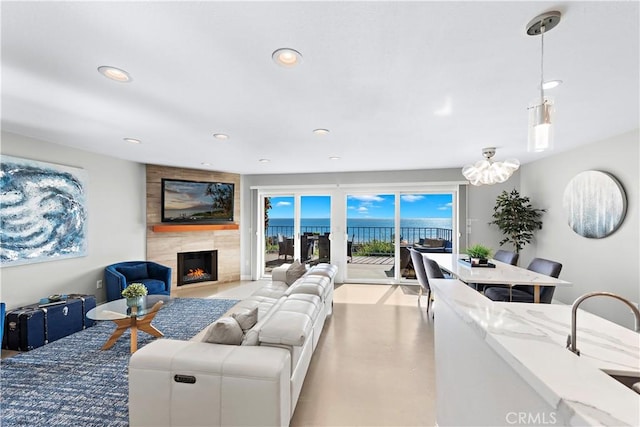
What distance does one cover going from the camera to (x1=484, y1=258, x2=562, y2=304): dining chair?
9.26 ft

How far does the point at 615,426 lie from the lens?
49 centimetres

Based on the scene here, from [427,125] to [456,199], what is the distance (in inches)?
125

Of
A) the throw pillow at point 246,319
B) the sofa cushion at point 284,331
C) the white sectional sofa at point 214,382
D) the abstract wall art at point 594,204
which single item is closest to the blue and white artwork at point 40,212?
the white sectional sofa at point 214,382

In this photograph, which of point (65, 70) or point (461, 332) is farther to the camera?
point (65, 70)

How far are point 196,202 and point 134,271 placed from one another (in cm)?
167

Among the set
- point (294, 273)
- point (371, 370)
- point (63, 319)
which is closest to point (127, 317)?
point (63, 319)

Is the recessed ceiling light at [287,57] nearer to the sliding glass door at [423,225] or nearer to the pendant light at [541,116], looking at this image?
the pendant light at [541,116]

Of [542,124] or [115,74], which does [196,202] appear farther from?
[542,124]

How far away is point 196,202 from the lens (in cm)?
546

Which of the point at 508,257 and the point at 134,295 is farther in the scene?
the point at 508,257

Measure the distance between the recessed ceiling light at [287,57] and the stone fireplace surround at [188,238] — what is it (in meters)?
4.36

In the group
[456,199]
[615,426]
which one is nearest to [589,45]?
[615,426]

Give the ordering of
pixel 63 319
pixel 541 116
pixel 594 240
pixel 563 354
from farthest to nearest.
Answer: pixel 594 240 → pixel 63 319 → pixel 541 116 → pixel 563 354

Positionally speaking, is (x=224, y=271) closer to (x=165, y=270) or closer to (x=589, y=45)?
(x=165, y=270)
